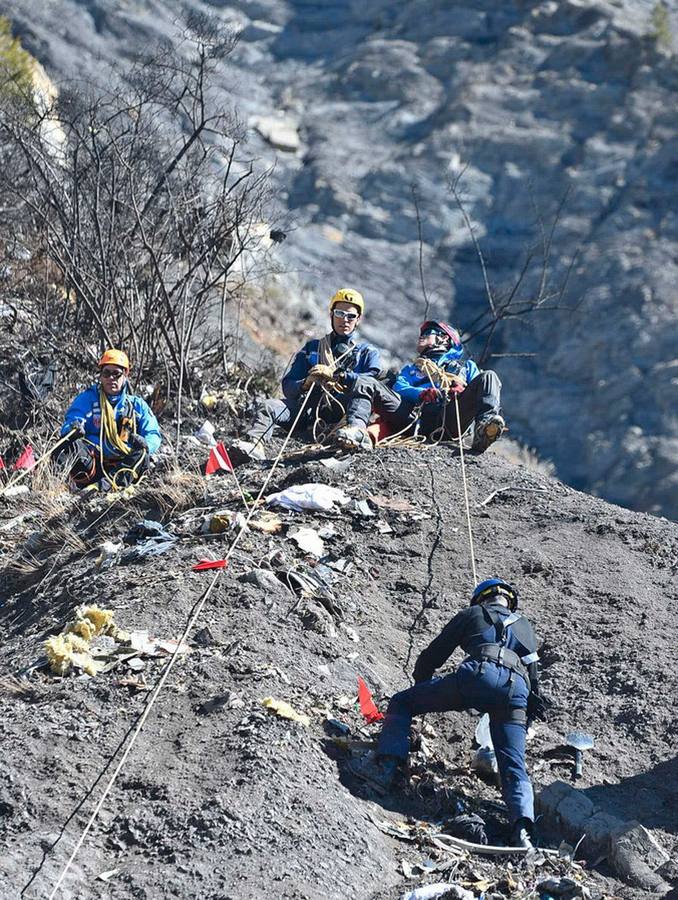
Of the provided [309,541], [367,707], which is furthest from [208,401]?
[367,707]

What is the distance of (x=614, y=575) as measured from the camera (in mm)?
8516

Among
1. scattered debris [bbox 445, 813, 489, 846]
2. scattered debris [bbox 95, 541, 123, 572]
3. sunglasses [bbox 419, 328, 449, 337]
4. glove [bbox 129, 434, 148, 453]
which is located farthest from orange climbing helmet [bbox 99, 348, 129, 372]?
scattered debris [bbox 445, 813, 489, 846]

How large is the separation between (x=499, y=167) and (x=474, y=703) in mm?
37048

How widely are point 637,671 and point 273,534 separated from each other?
2.31m

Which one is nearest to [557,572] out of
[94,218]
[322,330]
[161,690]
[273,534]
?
[273,534]

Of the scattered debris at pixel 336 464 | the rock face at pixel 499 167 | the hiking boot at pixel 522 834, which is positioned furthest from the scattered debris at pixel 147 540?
the rock face at pixel 499 167

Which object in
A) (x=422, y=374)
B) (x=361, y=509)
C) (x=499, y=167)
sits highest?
(x=361, y=509)


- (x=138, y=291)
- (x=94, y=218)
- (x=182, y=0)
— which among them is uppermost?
(x=94, y=218)

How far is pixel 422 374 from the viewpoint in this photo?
1073 centimetres

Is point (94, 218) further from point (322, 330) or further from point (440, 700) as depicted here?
point (322, 330)

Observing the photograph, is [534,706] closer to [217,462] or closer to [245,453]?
[217,462]

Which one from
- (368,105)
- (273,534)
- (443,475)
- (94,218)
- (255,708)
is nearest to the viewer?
(255,708)

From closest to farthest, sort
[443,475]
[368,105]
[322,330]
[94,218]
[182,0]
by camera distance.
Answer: [443,475] < [94,218] < [322,330] < [182,0] < [368,105]

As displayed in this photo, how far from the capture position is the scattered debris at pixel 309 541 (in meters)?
8.16
